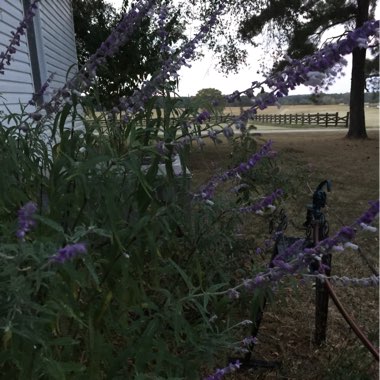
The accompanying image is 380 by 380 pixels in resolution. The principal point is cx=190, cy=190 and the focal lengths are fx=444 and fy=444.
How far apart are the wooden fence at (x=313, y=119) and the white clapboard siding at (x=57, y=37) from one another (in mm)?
21291

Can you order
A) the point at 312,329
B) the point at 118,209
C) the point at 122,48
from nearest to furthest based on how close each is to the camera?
the point at 118,209 → the point at 312,329 → the point at 122,48

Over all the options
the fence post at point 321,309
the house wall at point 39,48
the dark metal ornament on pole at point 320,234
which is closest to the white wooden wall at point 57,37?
the house wall at point 39,48

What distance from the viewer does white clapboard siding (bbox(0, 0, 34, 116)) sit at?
4.93 meters

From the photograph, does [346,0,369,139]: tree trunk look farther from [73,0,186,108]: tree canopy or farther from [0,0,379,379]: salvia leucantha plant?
[0,0,379,379]: salvia leucantha plant

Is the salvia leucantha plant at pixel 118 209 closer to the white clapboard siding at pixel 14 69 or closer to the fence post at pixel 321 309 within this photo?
the fence post at pixel 321 309

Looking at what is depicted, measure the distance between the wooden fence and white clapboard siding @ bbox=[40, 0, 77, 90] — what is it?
2129 centimetres

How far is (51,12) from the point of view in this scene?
859cm

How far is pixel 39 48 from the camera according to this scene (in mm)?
7180

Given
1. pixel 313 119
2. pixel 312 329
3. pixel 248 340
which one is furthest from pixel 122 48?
pixel 313 119

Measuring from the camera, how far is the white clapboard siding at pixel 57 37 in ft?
25.6

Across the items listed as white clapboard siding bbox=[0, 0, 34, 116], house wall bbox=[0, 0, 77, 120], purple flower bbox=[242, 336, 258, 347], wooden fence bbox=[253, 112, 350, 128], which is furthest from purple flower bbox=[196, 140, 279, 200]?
wooden fence bbox=[253, 112, 350, 128]

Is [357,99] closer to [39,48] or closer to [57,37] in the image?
[57,37]

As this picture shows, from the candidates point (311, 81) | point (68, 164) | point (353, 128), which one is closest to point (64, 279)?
point (68, 164)

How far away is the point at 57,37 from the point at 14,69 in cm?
415
